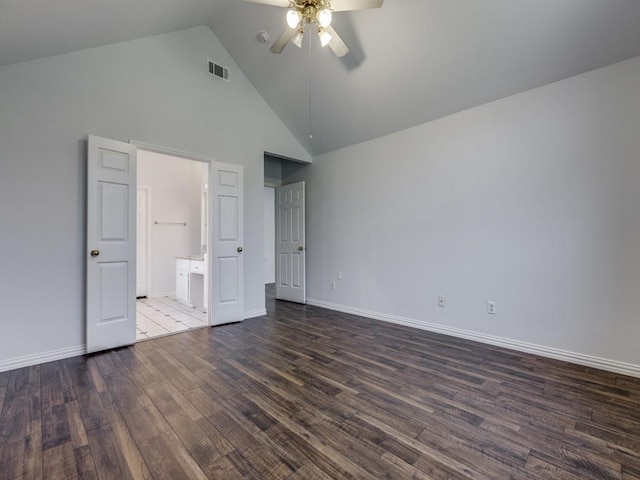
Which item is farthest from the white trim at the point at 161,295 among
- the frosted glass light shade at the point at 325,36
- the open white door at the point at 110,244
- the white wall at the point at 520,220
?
the frosted glass light shade at the point at 325,36

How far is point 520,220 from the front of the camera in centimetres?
302

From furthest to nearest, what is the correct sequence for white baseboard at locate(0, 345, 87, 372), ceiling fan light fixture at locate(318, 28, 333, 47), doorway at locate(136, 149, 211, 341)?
doorway at locate(136, 149, 211, 341) < white baseboard at locate(0, 345, 87, 372) < ceiling fan light fixture at locate(318, 28, 333, 47)

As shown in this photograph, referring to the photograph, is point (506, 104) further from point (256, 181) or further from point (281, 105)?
point (256, 181)

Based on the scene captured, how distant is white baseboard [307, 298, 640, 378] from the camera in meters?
2.51

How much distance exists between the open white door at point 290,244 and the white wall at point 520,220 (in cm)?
121

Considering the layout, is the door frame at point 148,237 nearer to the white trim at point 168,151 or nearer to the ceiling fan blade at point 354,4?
the white trim at point 168,151

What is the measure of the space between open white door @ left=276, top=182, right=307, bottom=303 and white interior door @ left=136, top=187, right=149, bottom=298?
275 cm

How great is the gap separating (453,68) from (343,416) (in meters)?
3.39

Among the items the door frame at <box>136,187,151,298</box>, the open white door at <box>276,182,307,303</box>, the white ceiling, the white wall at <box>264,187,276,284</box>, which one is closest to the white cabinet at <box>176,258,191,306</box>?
the door frame at <box>136,187,151,298</box>

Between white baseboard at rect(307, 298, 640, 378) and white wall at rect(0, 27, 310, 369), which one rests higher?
white wall at rect(0, 27, 310, 369)

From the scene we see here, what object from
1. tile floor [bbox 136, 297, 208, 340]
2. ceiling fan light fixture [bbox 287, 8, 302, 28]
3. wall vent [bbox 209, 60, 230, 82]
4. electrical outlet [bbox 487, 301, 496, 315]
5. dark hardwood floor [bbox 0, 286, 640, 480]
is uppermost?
wall vent [bbox 209, 60, 230, 82]

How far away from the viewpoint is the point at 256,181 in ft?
14.5

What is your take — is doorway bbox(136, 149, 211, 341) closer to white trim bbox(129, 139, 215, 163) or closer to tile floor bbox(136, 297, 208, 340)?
tile floor bbox(136, 297, 208, 340)

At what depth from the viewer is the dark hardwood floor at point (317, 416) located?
1464 mm
